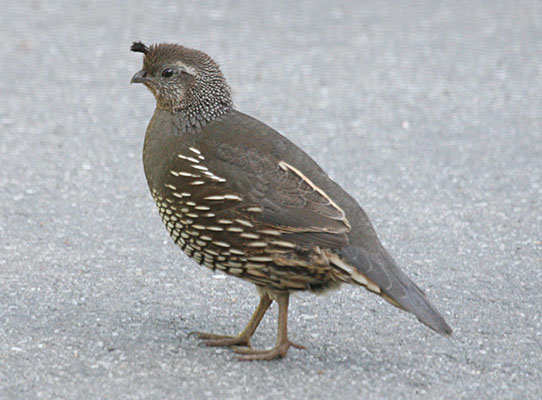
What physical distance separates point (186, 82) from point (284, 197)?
3.27 ft

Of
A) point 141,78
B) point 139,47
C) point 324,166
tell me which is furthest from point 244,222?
point 324,166

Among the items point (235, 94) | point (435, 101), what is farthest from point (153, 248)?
point (435, 101)

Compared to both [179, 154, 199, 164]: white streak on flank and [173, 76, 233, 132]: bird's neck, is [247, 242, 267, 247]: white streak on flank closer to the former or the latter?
[179, 154, 199, 164]: white streak on flank

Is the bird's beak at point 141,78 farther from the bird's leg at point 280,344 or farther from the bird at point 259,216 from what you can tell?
the bird's leg at point 280,344

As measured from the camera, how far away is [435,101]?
10266 millimetres

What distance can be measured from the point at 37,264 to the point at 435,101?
5.31 meters

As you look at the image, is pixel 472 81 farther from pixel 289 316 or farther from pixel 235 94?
pixel 289 316

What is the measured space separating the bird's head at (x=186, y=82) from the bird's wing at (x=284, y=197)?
375 mm

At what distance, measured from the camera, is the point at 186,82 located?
5.55 m

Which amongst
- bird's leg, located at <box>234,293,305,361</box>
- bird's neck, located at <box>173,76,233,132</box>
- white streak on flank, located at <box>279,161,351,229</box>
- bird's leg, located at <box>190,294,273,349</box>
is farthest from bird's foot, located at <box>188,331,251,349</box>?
bird's neck, located at <box>173,76,233,132</box>

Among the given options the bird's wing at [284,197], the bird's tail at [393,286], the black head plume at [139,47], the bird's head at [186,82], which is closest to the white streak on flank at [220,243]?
the bird's wing at [284,197]

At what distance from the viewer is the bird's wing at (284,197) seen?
5.01 meters

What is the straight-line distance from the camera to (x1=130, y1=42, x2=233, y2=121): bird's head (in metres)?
5.49

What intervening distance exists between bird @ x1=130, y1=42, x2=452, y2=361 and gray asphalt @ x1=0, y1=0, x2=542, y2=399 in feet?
1.47
